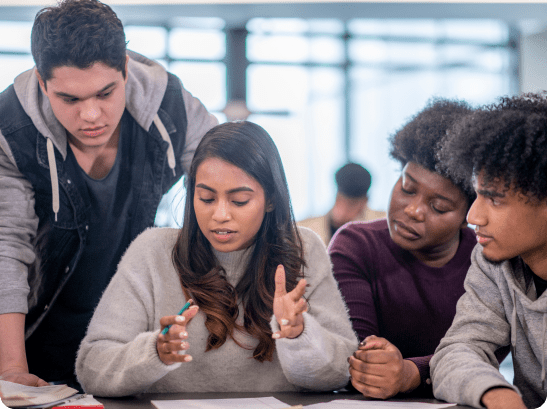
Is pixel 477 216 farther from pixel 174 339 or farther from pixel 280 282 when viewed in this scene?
pixel 174 339

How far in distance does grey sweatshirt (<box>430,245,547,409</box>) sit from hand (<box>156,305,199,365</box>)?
566mm

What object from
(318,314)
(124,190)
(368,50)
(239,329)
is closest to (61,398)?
(239,329)

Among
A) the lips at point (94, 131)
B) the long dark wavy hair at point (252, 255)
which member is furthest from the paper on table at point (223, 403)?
the lips at point (94, 131)

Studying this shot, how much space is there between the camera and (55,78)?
1.52 m

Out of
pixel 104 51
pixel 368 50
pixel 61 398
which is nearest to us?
pixel 61 398

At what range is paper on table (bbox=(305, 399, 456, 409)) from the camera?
3.87 ft

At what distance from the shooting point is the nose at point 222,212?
138 centimetres

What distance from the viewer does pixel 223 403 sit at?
1.20 meters

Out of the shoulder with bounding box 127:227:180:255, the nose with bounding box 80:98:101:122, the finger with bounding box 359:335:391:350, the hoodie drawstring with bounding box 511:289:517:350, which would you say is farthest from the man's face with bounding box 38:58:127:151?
the hoodie drawstring with bounding box 511:289:517:350

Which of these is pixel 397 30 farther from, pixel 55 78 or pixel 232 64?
pixel 55 78

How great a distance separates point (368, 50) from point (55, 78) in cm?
514

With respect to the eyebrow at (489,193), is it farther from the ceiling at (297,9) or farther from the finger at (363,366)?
the ceiling at (297,9)

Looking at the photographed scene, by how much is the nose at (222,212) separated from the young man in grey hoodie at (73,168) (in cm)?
46

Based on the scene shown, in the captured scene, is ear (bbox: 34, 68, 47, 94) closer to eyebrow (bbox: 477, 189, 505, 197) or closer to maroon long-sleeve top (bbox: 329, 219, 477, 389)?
maroon long-sleeve top (bbox: 329, 219, 477, 389)
